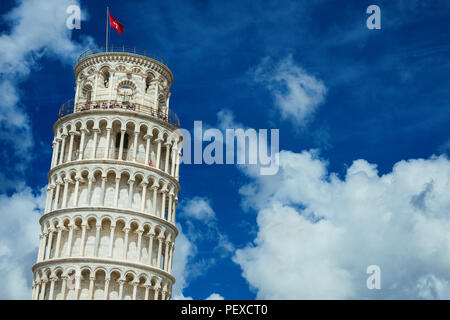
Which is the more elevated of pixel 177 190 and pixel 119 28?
pixel 119 28

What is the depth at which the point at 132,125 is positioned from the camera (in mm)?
74125

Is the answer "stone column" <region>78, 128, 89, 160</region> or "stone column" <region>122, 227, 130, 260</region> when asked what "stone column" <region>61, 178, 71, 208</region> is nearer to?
"stone column" <region>78, 128, 89, 160</region>

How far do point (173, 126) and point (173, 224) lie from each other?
1210 cm

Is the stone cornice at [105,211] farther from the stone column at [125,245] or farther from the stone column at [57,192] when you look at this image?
the stone column at [125,245]

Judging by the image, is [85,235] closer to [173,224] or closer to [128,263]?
[128,263]

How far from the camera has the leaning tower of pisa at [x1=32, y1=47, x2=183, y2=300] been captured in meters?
67.4

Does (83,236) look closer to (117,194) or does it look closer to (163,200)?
(117,194)

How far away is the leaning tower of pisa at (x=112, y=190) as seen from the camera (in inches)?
2653

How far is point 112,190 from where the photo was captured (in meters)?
71.4

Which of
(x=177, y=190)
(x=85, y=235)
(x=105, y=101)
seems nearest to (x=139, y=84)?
(x=105, y=101)
